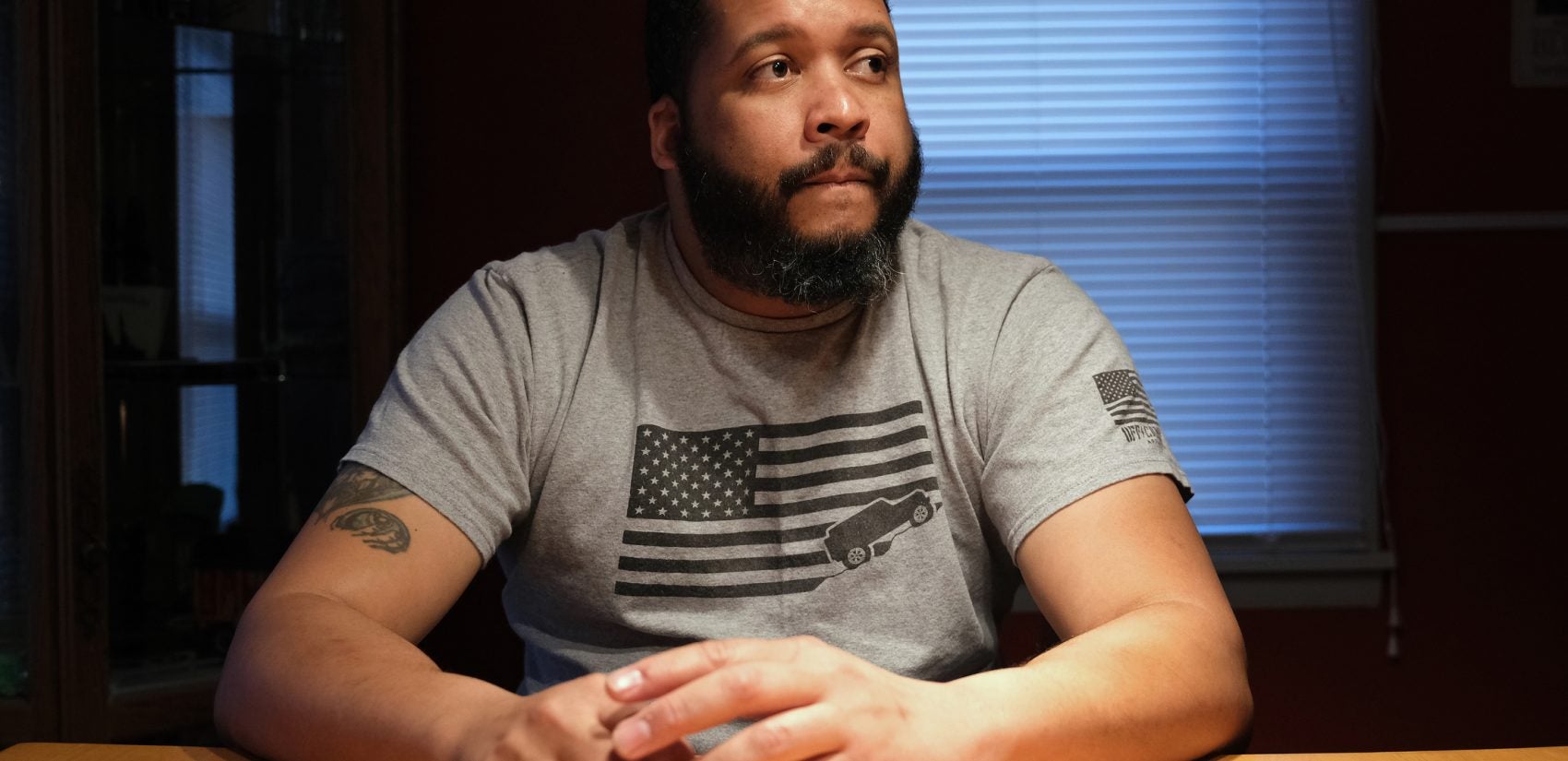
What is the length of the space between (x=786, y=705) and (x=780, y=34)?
825 millimetres

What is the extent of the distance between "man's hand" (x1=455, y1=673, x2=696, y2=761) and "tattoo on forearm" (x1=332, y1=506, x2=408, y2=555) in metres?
0.37

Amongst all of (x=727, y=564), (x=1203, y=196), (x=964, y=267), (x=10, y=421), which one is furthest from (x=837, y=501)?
(x=1203, y=196)

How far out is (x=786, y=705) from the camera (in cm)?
84

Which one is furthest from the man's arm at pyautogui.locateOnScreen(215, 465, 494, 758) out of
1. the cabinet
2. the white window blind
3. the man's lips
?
the white window blind

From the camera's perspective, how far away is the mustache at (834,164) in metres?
1.36

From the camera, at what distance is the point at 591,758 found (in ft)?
2.64

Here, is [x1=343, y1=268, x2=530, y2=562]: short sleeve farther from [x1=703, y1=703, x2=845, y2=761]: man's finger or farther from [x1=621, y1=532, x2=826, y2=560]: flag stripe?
[x1=703, y1=703, x2=845, y2=761]: man's finger

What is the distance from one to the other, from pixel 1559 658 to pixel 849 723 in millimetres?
2402

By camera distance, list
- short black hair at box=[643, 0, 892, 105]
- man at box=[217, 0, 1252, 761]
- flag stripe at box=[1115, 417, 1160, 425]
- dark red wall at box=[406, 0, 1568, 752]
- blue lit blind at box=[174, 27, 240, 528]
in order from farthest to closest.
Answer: dark red wall at box=[406, 0, 1568, 752]
blue lit blind at box=[174, 27, 240, 528]
short black hair at box=[643, 0, 892, 105]
flag stripe at box=[1115, 417, 1160, 425]
man at box=[217, 0, 1252, 761]

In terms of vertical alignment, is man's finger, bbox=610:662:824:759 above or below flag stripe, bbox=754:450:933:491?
below

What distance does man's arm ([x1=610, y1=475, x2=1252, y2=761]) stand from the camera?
813 mm

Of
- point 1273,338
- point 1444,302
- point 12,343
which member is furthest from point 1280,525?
point 12,343

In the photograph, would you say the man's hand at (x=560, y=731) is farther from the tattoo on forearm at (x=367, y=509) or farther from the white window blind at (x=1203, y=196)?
the white window blind at (x=1203, y=196)

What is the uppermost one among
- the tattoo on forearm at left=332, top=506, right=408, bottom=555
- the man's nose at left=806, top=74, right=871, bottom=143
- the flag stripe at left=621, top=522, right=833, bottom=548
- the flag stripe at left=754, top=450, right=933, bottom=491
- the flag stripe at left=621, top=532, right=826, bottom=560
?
the man's nose at left=806, top=74, right=871, bottom=143
